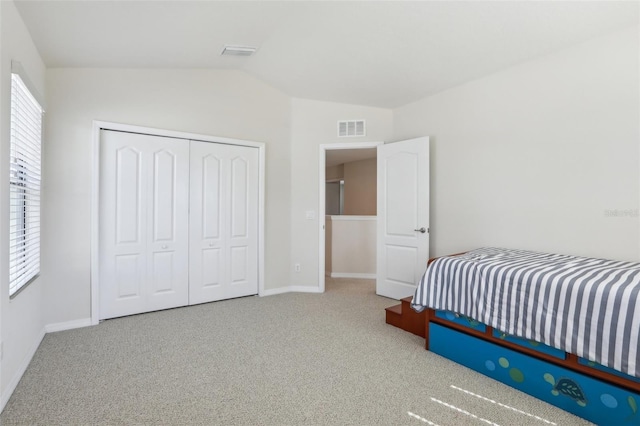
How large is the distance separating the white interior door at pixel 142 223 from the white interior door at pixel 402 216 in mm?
2389

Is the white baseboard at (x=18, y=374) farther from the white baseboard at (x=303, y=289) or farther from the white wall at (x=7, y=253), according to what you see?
the white baseboard at (x=303, y=289)

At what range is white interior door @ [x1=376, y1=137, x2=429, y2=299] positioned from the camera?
381 centimetres

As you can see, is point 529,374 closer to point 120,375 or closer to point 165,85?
point 120,375

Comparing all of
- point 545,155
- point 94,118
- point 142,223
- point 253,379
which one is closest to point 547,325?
point 545,155

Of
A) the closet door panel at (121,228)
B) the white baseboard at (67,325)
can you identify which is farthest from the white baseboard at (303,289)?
the white baseboard at (67,325)

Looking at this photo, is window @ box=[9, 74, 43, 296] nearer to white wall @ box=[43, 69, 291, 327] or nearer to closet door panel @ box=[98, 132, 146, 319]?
white wall @ box=[43, 69, 291, 327]

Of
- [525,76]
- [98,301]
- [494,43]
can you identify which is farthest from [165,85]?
[525,76]

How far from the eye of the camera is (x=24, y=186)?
2.44 metres

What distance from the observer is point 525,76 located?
3.01 m

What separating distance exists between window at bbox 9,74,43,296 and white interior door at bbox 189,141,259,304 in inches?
53.4

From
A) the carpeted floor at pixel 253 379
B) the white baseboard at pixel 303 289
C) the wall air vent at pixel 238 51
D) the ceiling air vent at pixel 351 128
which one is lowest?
the carpeted floor at pixel 253 379

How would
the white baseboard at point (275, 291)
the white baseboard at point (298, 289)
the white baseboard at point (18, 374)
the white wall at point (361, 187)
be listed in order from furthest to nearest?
the white wall at point (361, 187) < the white baseboard at point (298, 289) < the white baseboard at point (275, 291) < the white baseboard at point (18, 374)

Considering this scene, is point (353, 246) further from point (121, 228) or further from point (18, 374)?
point (18, 374)

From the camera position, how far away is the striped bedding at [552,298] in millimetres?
1628
